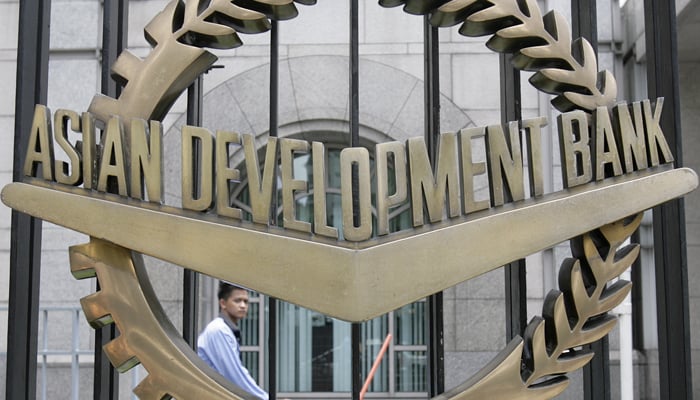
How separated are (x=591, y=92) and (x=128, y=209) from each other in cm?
115

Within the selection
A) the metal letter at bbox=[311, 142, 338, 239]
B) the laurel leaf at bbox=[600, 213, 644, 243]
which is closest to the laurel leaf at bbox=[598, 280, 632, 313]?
the laurel leaf at bbox=[600, 213, 644, 243]

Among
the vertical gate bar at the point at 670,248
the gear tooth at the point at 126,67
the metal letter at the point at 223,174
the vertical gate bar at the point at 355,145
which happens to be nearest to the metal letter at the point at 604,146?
the vertical gate bar at the point at 670,248

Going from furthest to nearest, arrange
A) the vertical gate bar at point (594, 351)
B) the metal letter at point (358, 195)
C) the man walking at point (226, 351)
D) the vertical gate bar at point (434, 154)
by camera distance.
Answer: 1. the man walking at point (226, 351)
2. the vertical gate bar at point (594, 351)
3. the vertical gate bar at point (434, 154)
4. the metal letter at point (358, 195)

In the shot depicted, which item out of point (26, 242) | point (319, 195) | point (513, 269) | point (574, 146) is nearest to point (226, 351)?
point (26, 242)

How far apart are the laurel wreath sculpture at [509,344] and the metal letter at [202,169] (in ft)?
0.37

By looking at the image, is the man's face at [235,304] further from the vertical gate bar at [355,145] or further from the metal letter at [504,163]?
the metal letter at [504,163]

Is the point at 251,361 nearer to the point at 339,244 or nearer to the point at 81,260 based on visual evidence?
the point at 81,260

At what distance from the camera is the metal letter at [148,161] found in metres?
1.95

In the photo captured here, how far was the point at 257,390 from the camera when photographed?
3.52 metres

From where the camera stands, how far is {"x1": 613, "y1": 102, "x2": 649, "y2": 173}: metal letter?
2.00 metres

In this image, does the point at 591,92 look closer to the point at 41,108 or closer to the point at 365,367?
the point at 41,108

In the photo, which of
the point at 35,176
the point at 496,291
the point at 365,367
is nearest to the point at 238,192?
the point at 365,367

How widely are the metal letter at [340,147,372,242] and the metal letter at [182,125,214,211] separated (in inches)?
12.5

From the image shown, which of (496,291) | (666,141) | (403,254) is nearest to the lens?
(403,254)
